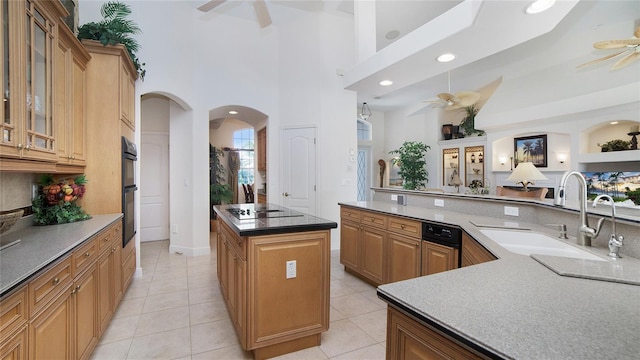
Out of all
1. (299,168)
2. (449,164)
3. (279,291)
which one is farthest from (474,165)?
(279,291)

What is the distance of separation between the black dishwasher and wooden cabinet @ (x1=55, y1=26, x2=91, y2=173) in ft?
10.1

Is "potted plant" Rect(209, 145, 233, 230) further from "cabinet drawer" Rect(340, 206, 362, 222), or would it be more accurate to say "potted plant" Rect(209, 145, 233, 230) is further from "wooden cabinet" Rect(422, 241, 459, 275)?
"wooden cabinet" Rect(422, 241, 459, 275)

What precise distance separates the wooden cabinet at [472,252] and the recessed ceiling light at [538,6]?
1.73 meters

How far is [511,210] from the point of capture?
8.41 ft

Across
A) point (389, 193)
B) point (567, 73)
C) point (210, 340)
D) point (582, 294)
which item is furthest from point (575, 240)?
point (567, 73)

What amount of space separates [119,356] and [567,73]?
7914 millimetres

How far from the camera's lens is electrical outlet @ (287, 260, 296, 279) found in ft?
6.92

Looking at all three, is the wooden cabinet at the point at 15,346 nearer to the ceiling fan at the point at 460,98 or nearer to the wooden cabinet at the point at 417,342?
the wooden cabinet at the point at 417,342

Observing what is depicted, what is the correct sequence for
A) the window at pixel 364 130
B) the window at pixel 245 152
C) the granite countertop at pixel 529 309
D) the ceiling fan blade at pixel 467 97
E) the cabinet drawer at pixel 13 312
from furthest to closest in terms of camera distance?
the window at pixel 364 130
the window at pixel 245 152
the ceiling fan blade at pixel 467 97
the cabinet drawer at pixel 13 312
the granite countertop at pixel 529 309

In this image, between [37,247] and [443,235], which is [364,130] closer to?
[443,235]

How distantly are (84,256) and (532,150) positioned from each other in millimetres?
8007

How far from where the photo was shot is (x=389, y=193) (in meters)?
4.11

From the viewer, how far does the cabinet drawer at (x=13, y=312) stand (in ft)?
3.51

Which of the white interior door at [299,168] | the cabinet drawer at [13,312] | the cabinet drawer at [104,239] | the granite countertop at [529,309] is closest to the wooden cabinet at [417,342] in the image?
the granite countertop at [529,309]
